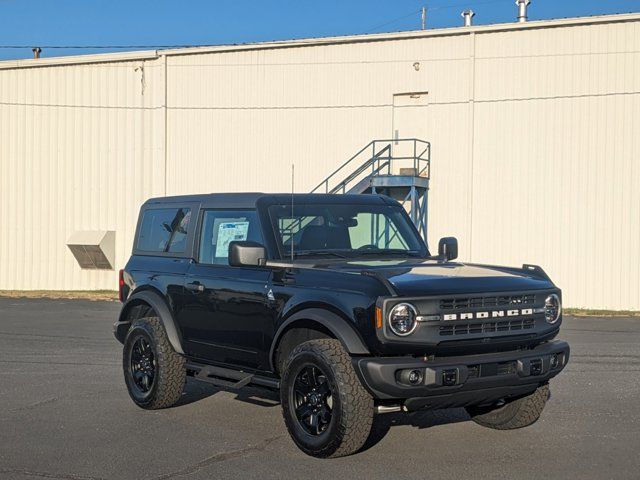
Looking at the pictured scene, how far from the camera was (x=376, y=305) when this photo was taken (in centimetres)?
671

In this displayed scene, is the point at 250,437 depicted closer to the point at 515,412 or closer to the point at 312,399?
the point at 312,399

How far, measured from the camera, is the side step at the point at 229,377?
788cm

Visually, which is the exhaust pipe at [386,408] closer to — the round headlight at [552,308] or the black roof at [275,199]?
the round headlight at [552,308]

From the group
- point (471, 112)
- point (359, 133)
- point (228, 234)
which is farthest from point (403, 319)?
point (359, 133)

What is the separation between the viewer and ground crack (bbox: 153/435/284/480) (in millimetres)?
6605

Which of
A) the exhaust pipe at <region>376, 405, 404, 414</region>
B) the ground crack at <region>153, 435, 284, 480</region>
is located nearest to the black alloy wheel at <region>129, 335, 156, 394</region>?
the ground crack at <region>153, 435, 284, 480</region>

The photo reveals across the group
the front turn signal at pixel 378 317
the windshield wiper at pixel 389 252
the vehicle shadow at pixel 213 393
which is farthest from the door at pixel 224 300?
the front turn signal at pixel 378 317

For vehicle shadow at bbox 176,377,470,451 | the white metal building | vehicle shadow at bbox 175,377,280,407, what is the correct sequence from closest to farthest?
vehicle shadow at bbox 176,377,470,451
vehicle shadow at bbox 175,377,280,407
the white metal building

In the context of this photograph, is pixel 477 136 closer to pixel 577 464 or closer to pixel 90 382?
pixel 90 382

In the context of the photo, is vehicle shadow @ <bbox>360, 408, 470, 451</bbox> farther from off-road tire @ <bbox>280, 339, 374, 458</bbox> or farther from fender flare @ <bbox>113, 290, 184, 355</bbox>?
fender flare @ <bbox>113, 290, 184, 355</bbox>

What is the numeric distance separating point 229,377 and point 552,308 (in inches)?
109

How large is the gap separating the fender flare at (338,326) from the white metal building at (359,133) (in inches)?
682

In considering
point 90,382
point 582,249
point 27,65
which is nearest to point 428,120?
point 582,249

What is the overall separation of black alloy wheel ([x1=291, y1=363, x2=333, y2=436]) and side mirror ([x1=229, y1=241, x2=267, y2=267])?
1.02 meters
